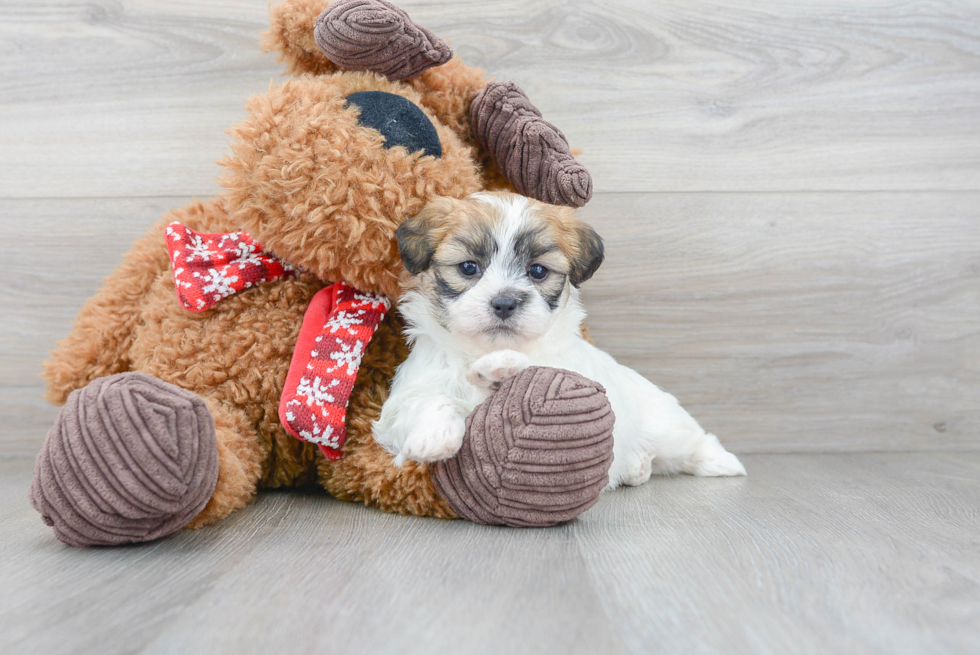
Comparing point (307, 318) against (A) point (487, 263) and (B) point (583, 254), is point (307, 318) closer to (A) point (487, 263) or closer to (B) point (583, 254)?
(A) point (487, 263)

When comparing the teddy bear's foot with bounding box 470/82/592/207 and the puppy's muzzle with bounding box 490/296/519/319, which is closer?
the puppy's muzzle with bounding box 490/296/519/319

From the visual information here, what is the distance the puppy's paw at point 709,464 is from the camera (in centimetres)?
162

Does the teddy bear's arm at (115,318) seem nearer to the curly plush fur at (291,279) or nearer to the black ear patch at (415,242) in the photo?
the curly plush fur at (291,279)

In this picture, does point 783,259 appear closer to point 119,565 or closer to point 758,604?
point 758,604

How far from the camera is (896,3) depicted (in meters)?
1.81

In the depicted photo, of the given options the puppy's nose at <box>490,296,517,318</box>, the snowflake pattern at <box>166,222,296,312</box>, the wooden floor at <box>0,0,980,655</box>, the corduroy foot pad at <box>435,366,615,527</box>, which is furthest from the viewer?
the wooden floor at <box>0,0,980,655</box>

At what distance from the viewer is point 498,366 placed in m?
1.14

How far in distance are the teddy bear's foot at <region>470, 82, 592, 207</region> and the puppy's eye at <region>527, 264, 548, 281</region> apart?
17 cm

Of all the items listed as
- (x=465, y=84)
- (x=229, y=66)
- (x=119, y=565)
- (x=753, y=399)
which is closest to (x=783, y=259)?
(x=753, y=399)

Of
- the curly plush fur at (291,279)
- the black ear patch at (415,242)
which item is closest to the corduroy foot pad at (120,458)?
the curly plush fur at (291,279)

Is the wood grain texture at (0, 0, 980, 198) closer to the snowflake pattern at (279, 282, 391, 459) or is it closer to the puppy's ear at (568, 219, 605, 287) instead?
the puppy's ear at (568, 219, 605, 287)

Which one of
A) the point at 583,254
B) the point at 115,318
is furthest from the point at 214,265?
the point at 583,254

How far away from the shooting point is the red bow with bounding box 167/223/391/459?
1.19 meters

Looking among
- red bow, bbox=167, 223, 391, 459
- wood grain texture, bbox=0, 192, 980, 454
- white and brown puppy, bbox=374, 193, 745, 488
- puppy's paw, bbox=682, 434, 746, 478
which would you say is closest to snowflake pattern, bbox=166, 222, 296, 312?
red bow, bbox=167, 223, 391, 459
